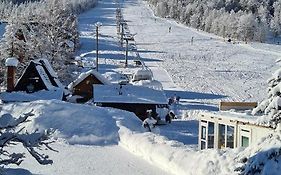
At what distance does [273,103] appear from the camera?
6.48m

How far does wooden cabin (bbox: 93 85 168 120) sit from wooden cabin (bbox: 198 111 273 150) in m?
12.5

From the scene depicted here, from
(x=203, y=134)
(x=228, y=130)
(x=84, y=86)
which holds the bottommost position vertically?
(x=84, y=86)

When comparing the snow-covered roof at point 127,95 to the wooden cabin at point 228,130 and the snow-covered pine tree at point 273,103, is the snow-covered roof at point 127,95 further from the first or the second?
the snow-covered pine tree at point 273,103

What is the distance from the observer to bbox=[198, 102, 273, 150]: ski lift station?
13797mm

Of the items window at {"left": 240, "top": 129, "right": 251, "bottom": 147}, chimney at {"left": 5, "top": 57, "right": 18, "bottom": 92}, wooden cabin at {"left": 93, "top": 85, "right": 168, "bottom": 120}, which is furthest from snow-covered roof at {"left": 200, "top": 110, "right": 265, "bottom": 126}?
chimney at {"left": 5, "top": 57, "right": 18, "bottom": 92}

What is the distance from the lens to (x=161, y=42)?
345 feet

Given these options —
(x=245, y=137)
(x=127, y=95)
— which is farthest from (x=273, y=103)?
(x=127, y=95)

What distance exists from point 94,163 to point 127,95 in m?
18.8

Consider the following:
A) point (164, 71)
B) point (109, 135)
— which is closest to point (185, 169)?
point (109, 135)

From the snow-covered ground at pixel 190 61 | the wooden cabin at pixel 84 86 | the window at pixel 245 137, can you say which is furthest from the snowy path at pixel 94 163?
the snow-covered ground at pixel 190 61

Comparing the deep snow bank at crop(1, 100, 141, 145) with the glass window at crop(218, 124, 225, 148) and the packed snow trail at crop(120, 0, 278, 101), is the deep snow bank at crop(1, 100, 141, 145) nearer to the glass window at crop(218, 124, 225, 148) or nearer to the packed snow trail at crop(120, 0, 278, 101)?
the glass window at crop(218, 124, 225, 148)

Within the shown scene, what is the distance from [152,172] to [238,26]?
4955 inches

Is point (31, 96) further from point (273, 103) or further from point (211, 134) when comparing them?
point (273, 103)

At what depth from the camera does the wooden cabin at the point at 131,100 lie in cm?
2912
